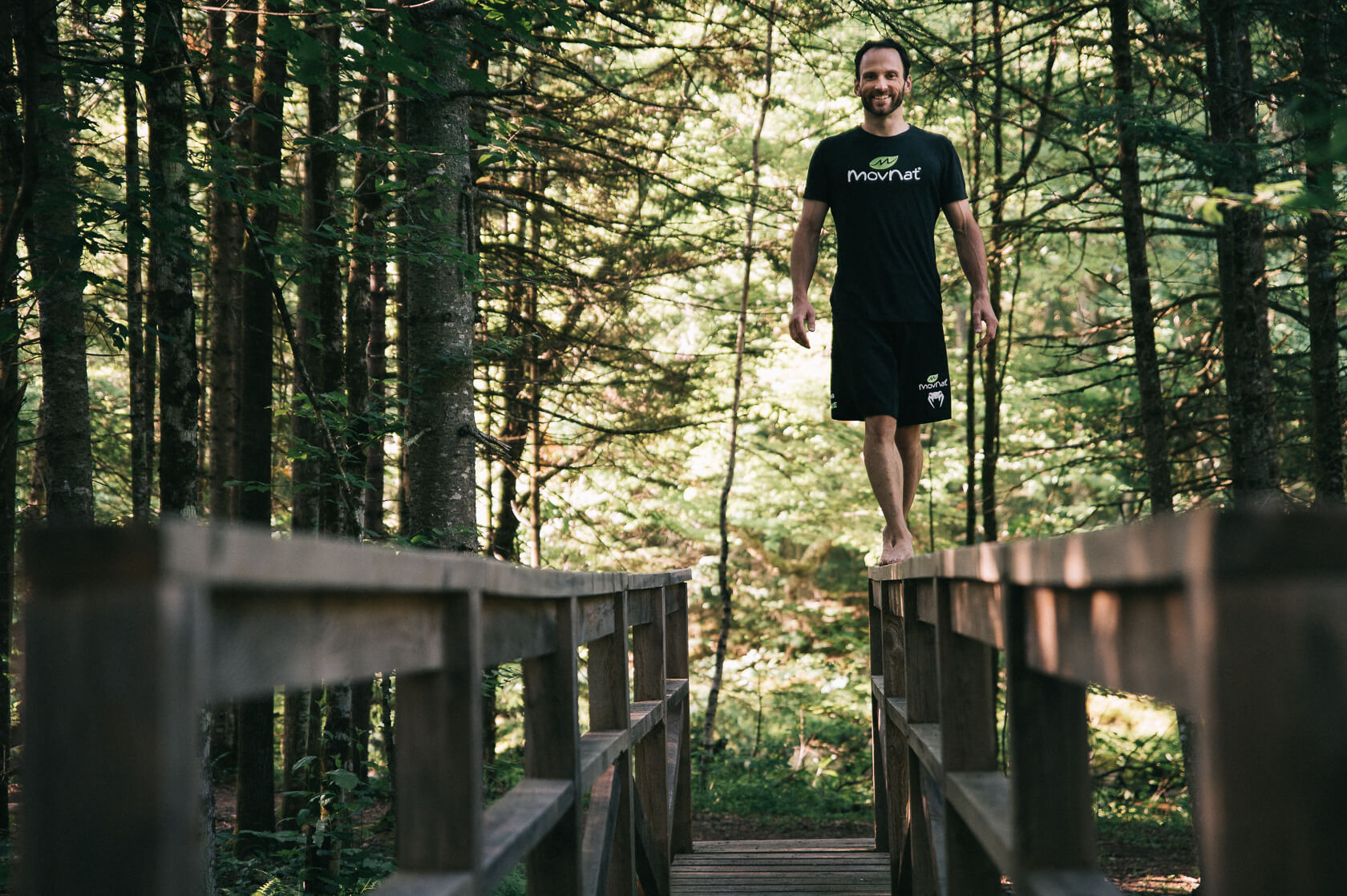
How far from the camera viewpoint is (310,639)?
4.44 feet

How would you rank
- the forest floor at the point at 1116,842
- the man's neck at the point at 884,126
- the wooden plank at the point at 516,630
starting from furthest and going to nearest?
the forest floor at the point at 1116,842, the man's neck at the point at 884,126, the wooden plank at the point at 516,630

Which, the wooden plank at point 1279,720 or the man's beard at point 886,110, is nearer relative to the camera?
the wooden plank at point 1279,720

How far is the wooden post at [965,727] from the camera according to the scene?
2.64m

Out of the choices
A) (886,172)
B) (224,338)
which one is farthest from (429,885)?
(224,338)

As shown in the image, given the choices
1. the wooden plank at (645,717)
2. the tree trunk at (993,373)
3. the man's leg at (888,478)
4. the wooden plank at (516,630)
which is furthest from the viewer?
the tree trunk at (993,373)

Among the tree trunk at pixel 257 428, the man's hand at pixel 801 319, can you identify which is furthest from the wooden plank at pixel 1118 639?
the tree trunk at pixel 257 428

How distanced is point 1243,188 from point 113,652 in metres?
8.23

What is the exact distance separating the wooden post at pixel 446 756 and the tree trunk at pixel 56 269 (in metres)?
3.13

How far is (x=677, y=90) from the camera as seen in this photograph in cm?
1202

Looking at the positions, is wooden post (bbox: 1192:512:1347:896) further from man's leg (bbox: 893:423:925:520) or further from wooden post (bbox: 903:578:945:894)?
man's leg (bbox: 893:423:925:520)

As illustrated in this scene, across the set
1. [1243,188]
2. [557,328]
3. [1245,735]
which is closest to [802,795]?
[557,328]

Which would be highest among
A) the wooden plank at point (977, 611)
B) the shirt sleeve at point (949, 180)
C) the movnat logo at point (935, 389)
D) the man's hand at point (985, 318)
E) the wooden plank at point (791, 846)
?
the shirt sleeve at point (949, 180)

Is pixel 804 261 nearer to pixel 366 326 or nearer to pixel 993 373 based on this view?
pixel 366 326

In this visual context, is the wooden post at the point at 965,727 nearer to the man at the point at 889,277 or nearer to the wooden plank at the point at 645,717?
the wooden plank at the point at 645,717
